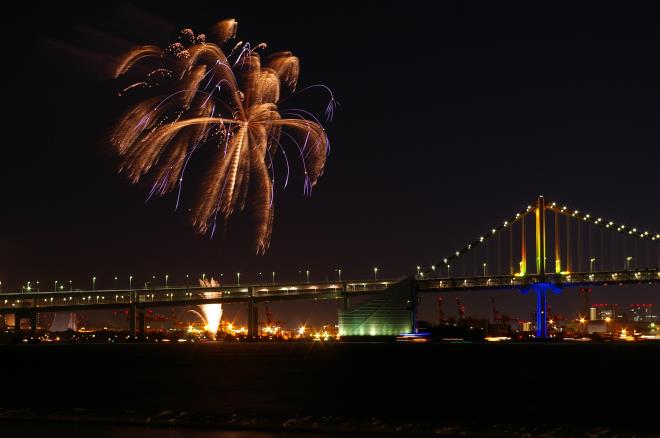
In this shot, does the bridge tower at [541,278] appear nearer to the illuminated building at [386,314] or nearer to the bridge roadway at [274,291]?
the bridge roadway at [274,291]

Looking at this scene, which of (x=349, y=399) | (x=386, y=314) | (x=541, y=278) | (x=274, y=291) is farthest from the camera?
(x=274, y=291)

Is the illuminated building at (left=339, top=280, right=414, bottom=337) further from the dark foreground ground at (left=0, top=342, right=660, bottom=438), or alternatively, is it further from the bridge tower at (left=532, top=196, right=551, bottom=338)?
the dark foreground ground at (left=0, top=342, right=660, bottom=438)

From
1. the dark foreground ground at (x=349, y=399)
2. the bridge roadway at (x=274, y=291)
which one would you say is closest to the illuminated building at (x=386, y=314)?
the bridge roadway at (x=274, y=291)

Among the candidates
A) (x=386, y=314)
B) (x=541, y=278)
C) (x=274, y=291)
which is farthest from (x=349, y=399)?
(x=274, y=291)

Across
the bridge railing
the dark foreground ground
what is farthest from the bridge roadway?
the dark foreground ground

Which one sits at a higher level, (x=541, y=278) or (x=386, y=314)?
(x=541, y=278)

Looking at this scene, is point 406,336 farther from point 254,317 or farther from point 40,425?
point 40,425

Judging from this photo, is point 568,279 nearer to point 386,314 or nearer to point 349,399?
point 386,314
